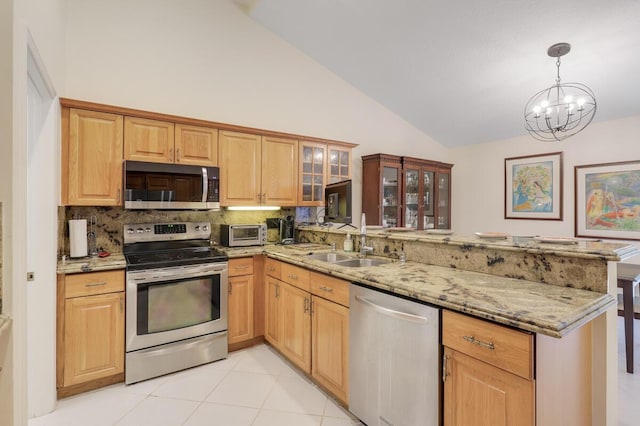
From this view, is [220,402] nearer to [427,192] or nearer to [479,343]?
[479,343]

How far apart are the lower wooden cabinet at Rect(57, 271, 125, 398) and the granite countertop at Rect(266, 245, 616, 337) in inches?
64.3

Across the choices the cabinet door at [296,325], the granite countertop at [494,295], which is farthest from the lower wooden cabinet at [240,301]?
the granite countertop at [494,295]

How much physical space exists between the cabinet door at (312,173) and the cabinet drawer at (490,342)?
2434 millimetres

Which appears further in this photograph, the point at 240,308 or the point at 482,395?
the point at 240,308

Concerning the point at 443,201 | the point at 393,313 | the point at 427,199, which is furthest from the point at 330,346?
the point at 443,201

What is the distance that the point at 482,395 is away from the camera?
125 centimetres

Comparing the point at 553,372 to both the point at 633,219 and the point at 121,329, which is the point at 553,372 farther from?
the point at 633,219

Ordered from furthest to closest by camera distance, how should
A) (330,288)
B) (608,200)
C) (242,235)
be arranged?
1. (608,200)
2. (242,235)
3. (330,288)

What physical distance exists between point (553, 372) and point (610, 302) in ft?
1.49

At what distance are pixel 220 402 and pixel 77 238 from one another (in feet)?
5.40

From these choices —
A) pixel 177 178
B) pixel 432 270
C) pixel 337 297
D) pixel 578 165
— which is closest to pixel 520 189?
pixel 578 165

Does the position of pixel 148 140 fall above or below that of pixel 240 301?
above

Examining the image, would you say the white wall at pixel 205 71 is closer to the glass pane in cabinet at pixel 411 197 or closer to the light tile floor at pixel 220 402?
the glass pane in cabinet at pixel 411 197

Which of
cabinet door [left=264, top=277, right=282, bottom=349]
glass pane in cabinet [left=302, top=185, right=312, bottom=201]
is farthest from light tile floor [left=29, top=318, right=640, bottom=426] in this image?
glass pane in cabinet [left=302, top=185, right=312, bottom=201]
